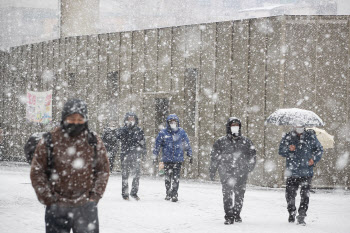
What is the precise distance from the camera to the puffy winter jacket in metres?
8.79

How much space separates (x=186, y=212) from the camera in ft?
32.8

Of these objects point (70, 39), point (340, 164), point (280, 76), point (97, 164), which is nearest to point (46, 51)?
point (70, 39)

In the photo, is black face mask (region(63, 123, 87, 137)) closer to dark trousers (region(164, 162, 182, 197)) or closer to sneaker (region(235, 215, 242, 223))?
sneaker (region(235, 215, 242, 223))

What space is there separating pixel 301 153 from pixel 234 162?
44.7 inches

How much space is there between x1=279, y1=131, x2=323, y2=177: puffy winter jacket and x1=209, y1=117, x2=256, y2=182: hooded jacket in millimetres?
570

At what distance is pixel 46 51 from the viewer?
23.6 metres

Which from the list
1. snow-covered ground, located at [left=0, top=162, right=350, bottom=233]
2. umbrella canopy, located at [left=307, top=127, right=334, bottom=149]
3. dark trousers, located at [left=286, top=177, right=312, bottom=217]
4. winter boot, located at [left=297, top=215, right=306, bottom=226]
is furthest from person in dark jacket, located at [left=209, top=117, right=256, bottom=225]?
umbrella canopy, located at [left=307, top=127, right=334, bottom=149]

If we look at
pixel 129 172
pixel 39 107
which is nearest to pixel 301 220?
pixel 129 172

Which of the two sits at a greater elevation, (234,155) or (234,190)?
(234,155)

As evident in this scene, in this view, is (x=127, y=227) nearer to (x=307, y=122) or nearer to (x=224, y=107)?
(x=307, y=122)

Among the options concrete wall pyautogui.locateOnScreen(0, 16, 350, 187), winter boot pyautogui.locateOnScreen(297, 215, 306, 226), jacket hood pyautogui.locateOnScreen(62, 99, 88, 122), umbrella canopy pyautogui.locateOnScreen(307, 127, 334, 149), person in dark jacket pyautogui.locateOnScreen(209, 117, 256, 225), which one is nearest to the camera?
jacket hood pyautogui.locateOnScreen(62, 99, 88, 122)

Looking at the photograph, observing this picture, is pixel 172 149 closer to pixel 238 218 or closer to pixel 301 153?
pixel 238 218

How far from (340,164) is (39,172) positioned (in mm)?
12070

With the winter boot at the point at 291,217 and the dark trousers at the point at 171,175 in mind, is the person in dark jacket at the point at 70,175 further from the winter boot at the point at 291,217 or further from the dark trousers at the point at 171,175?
the dark trousers at the point at 171,175
